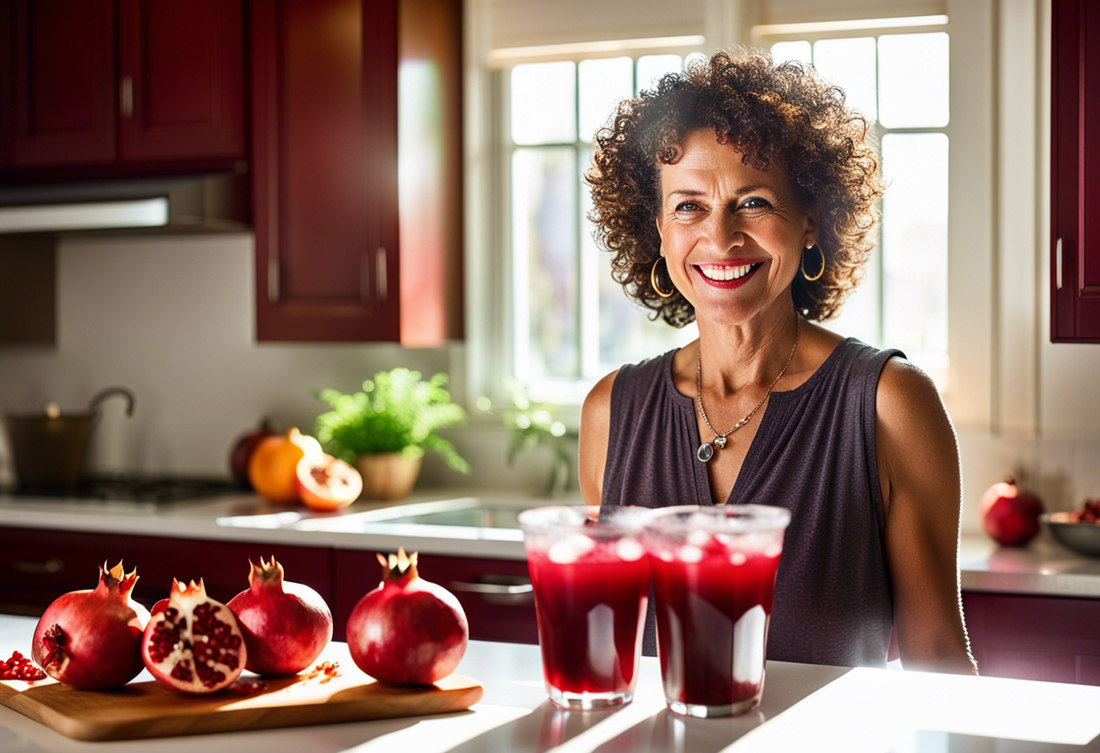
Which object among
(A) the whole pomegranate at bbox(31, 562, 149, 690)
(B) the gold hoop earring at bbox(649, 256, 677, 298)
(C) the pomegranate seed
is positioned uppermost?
(B) the gold hoop earring at bbox(649, 256, 677, 298)

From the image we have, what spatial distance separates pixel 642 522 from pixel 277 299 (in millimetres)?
2290

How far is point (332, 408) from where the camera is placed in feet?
10.9

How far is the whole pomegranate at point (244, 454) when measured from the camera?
319 cm

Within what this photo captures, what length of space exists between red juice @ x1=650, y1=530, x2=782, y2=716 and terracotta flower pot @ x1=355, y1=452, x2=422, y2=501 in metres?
2.11

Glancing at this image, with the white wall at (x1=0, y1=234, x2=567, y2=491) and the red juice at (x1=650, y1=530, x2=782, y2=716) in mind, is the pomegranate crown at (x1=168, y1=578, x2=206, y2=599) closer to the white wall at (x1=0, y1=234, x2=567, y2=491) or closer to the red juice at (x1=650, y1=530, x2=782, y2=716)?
the red juice at (x1=650, y1=530, x2=782, y2=716)

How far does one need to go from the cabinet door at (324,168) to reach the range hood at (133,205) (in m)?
0.08

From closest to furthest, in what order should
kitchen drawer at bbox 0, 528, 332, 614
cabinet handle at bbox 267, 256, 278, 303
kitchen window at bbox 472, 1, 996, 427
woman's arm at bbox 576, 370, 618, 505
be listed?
1. woman's arm at bbox 576, 370, 618, 505
2. kitchen drawer at bbox 0, 528, 332, 614
3. kitchen window at bbox 472, 1, 996, 427
4. cabinet handle at bbox 267, 256, 278, 303

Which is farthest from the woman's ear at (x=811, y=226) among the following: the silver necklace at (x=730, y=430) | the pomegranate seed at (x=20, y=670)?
the pomegranate seed at (x=20, y=670)

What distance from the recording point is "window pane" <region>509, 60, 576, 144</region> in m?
3.20

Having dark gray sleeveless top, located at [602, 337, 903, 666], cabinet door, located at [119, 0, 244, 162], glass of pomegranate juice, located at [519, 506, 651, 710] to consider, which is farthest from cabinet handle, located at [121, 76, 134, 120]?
glass of pomegranate juice, located at [519, 506, 651, 710]

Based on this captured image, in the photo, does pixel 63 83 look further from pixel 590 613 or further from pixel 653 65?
pixel 590 613

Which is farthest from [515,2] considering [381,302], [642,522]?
[642,522]


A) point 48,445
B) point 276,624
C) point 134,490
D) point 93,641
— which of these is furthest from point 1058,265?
point 48,445

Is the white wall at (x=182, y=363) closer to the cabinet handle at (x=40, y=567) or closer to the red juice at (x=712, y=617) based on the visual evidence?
the cabinet handle at (x=40, y=567)
